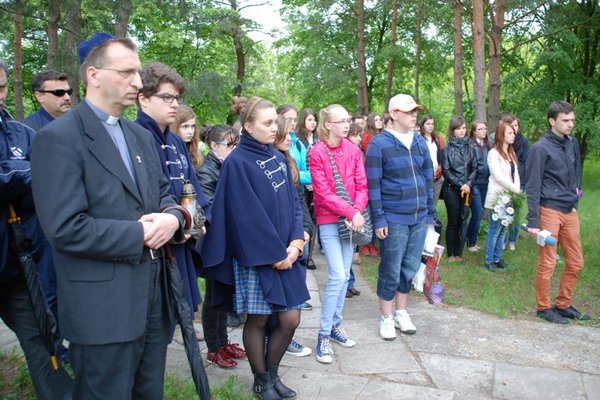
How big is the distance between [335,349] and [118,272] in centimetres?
272

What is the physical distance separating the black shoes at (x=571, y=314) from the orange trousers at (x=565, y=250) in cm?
12

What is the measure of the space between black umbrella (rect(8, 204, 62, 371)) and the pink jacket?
89.5 inches

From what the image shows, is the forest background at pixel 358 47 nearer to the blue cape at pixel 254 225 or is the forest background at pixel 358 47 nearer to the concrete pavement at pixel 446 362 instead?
the concrete pavement at pixel 446 362

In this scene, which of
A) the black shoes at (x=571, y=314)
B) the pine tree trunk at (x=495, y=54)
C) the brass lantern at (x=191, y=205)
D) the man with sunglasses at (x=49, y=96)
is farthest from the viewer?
the pine tree trunk at (x=495, y=54)

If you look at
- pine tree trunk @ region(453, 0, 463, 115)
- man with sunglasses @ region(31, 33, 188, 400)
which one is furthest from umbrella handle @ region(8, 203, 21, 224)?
pine tree trunk @ region(453, 0, 463, 115)

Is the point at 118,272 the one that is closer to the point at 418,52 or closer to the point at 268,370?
the point at 268,370

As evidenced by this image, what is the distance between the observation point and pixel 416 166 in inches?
183

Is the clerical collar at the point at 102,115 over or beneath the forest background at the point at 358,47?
beneath

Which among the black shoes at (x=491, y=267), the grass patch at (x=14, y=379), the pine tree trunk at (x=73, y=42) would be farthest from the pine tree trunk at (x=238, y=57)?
the grass patch at (x=14, y=379)

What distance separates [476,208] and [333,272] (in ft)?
13.9

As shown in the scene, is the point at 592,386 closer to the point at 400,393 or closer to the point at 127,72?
the point at 400,393

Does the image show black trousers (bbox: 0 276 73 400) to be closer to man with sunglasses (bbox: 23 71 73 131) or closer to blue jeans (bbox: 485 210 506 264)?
man with sunglasses (bbox: 23 71 73 131)

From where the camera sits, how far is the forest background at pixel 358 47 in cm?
1119

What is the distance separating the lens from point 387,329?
477cm
